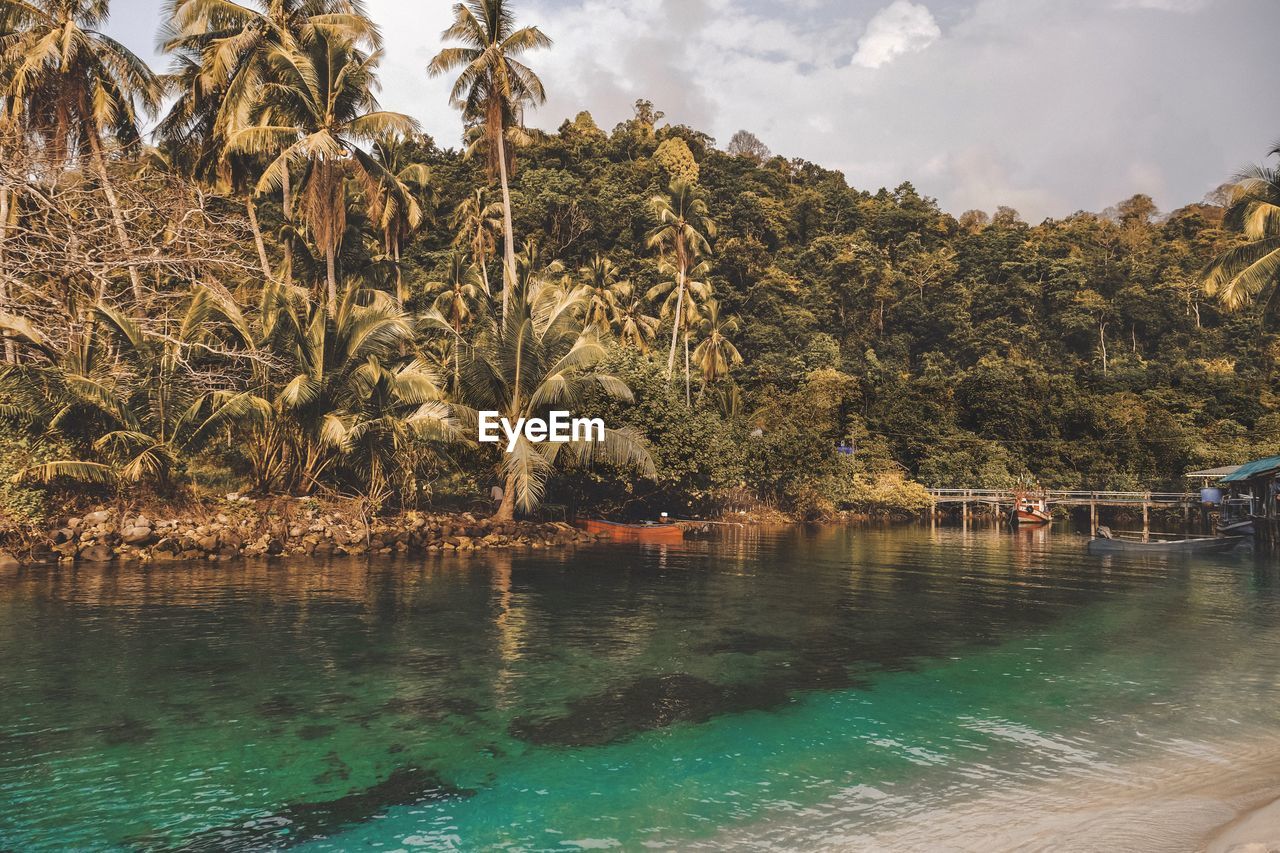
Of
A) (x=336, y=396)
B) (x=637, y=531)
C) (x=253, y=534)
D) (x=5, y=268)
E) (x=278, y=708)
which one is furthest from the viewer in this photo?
(x=637, y=531)

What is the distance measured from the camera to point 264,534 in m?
23.2

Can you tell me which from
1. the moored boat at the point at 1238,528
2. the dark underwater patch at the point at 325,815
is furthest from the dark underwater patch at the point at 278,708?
the moored boat at the point at 1238,528

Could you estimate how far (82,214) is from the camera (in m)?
20.1

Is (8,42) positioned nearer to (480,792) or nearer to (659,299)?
(480,792)

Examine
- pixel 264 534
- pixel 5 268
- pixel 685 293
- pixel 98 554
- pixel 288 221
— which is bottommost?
pixel 98 554

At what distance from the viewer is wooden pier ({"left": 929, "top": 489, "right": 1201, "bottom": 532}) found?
48.2m

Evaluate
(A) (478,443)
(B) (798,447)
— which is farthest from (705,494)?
(A) (478,443)

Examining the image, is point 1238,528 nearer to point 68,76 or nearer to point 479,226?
point 479,226

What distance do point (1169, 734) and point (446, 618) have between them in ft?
36.5

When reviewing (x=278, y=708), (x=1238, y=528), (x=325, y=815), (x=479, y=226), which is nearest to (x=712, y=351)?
(x=479, y=226)

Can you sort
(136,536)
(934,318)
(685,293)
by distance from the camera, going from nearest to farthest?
1. (136,536)
2. (685,293)
3. (934,318)

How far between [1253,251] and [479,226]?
1360 inches

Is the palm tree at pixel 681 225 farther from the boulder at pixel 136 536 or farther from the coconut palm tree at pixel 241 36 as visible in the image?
the boulder at pixel 136 536

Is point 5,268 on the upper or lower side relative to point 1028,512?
upper
